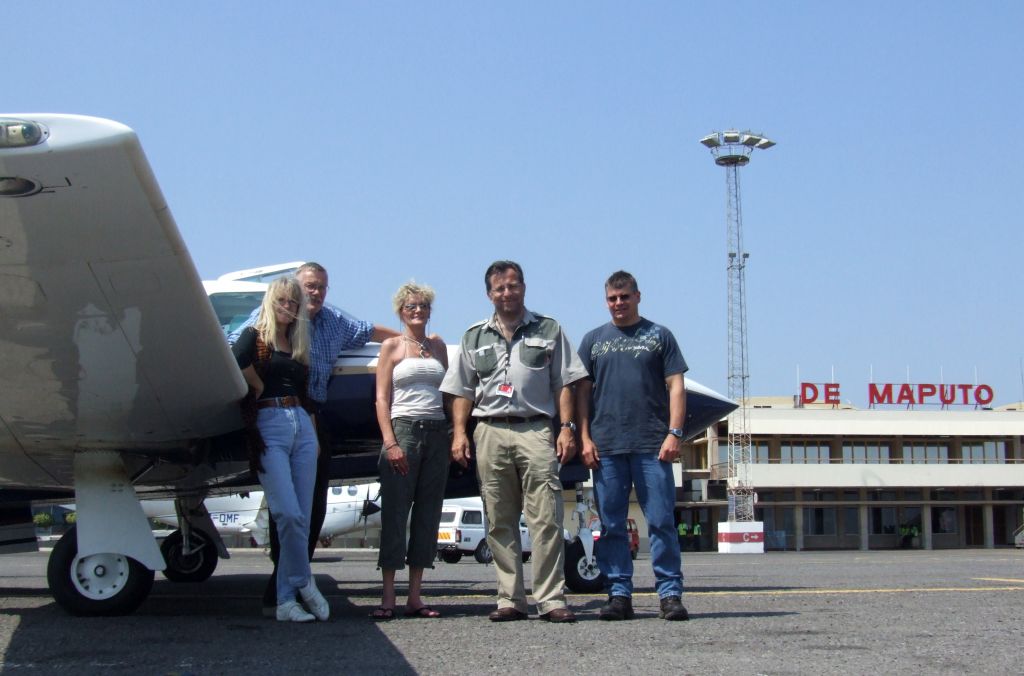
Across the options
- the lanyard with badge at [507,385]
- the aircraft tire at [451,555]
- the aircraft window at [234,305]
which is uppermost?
A: the aircraft window at [234,305]

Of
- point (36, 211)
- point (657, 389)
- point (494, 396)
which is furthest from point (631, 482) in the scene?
point (36, 211)

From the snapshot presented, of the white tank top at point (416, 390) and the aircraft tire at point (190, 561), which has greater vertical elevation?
the white tank top at point (416, 390)

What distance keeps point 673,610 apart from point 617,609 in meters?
0.33

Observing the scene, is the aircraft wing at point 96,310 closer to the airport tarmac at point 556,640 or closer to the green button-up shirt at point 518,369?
the airport tarmac at point 556,640

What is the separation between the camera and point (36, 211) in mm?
4680

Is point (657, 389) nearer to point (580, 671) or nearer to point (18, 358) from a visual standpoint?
point (580, 671)

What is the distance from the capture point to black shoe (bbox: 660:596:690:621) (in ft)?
20.8

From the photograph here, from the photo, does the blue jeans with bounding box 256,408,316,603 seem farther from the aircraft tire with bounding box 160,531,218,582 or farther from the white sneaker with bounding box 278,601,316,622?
the aircraft tire with bounding box 160,531,218,582

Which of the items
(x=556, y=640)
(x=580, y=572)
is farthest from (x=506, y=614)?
(x=580, y=572)

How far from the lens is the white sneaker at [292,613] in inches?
256

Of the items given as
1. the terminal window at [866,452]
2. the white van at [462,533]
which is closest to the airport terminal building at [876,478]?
the terminal window at [866,452]

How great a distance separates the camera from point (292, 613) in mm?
6543

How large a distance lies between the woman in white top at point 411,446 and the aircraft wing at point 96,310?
98cm

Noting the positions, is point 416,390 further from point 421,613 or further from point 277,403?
point 421,613
